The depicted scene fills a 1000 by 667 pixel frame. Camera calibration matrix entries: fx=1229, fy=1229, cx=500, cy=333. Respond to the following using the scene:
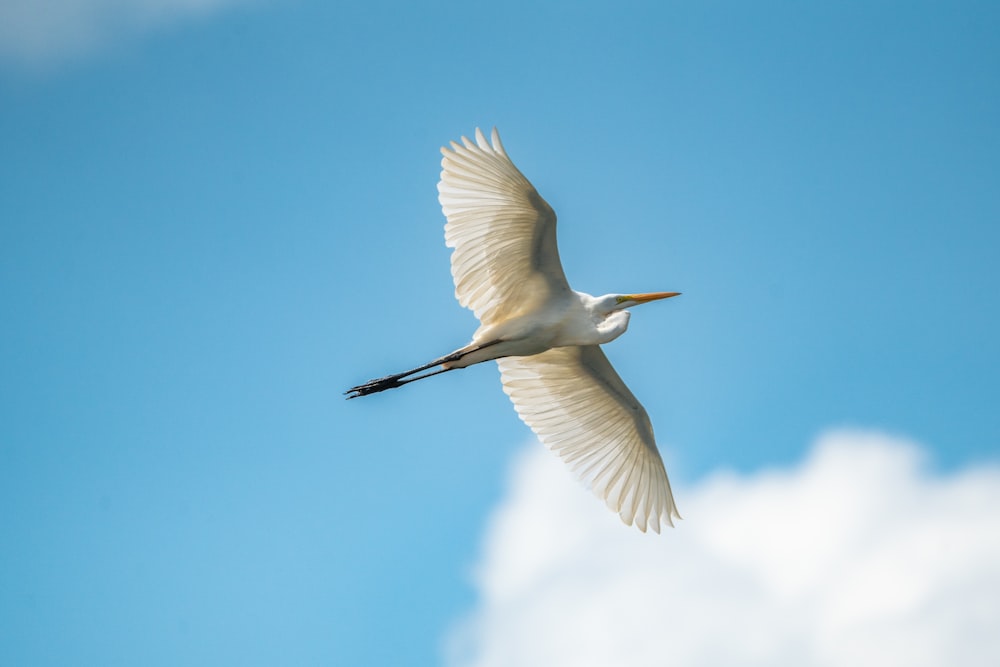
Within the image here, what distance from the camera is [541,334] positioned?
39.8ft

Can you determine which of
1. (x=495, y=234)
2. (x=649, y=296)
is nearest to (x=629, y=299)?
(x=649, y=296)

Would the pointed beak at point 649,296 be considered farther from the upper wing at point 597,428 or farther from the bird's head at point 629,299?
the upper wing at point 597,428

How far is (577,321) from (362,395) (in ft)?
8.11

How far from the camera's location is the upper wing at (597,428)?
13.4 meters

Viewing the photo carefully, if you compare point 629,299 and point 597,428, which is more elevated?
point 629,299

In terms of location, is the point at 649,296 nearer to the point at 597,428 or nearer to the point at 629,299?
the point at 629,299

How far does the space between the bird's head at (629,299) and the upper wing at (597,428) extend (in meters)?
0.94

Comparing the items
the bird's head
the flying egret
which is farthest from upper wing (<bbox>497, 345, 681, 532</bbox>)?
the bird's head

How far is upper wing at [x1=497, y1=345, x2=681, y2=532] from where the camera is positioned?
13430 mm

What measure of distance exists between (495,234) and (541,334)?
1.14m

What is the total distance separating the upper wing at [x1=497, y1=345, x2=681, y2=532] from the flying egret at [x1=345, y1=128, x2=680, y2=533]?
0.01m

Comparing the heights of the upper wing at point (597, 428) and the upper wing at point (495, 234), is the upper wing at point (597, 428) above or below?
below

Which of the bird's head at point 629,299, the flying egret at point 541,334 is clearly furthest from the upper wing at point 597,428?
the bird's head at point 629,299

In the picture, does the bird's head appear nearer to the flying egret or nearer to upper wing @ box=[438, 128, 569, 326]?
the flying egret
